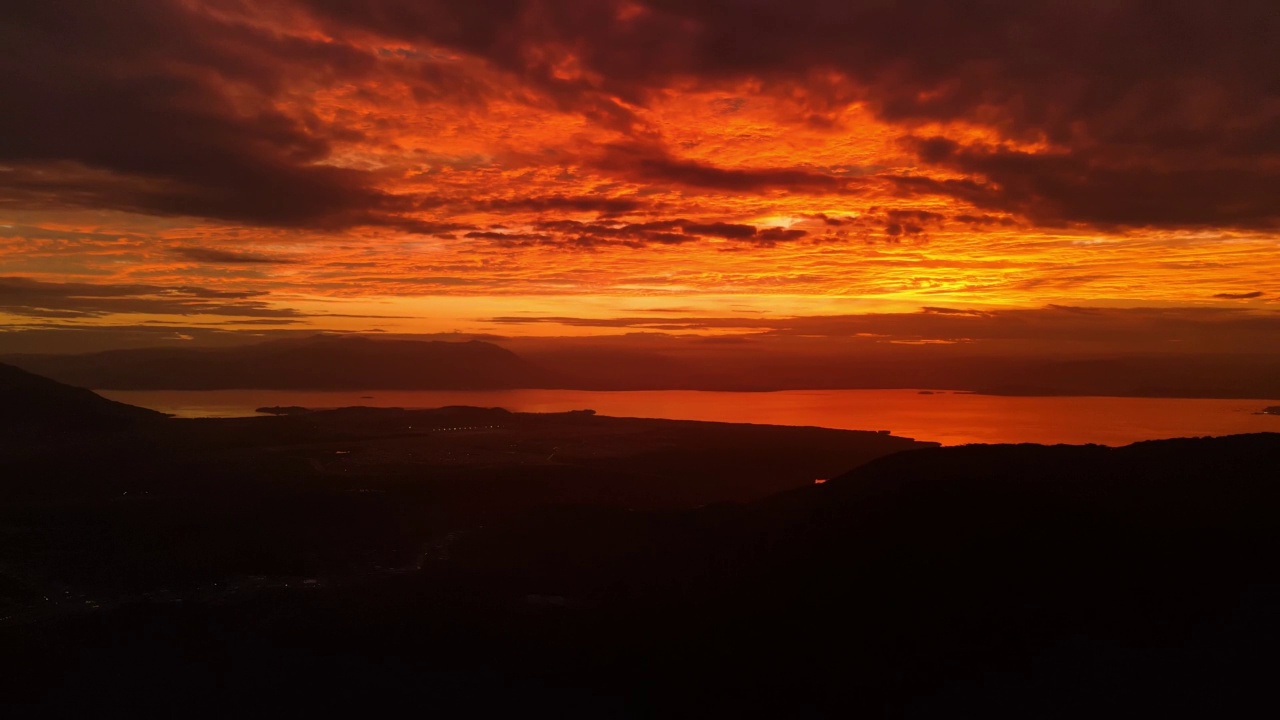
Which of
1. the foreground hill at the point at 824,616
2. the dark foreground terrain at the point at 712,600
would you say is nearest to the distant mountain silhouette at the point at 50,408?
the dark foreground terrain at the point at 712,600

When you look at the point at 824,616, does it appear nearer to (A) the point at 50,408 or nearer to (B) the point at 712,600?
(B) the point at 712,600

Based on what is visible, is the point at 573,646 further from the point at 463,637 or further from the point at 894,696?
the point at 894,696

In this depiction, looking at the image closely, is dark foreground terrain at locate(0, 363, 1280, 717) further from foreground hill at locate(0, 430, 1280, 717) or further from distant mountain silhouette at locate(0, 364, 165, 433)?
distant mountain silhouette at locate(0, 364, 165, 433)

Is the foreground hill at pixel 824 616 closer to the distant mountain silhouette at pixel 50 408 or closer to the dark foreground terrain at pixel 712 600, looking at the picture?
the dark foreground terrain at pixel 712 600

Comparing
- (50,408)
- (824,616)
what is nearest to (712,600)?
(824,616)

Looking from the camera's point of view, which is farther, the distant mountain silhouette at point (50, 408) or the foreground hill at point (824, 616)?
the distant mountain silhouette at point (50, 408)

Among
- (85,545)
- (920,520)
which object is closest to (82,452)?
(85,545)
